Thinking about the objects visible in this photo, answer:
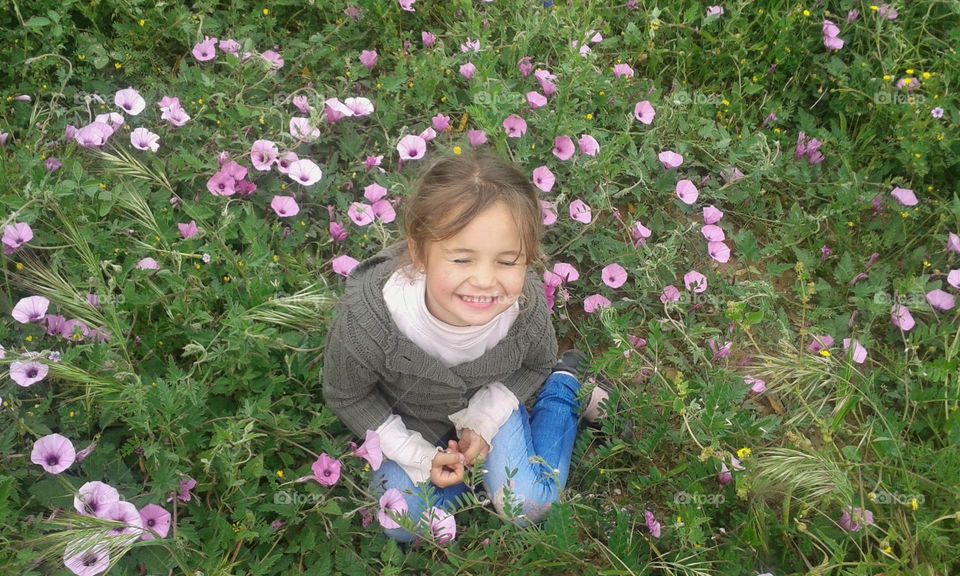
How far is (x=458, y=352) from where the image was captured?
7.36 ft

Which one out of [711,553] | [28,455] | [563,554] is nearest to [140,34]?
[28,455]

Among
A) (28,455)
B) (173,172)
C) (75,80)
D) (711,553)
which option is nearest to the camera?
(28,455)

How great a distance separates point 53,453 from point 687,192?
2.21 meters

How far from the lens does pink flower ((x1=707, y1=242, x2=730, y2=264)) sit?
3021 millimetres

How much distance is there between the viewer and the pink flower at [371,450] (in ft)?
7.43

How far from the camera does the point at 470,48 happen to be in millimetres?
3260

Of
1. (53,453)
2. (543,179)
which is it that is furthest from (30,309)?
(543,179)

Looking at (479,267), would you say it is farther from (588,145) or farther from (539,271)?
(588,145)

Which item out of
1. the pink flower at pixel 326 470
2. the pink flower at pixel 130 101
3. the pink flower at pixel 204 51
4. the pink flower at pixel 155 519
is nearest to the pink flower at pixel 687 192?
the pink flower at pixel 326 470

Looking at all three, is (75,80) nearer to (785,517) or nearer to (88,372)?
(88,372)

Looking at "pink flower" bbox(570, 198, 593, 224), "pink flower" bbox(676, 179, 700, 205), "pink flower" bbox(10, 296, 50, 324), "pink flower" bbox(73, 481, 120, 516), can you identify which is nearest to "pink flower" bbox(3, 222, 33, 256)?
"pink flower" bbox(10, 296, 50, 324)

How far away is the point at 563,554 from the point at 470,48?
1.90 m

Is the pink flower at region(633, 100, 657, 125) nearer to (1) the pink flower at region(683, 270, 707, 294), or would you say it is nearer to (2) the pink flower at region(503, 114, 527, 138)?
(2) the pink flower at region(503, 114, 527, 138)

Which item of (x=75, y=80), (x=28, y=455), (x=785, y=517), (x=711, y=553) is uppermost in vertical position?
(x=75, y=80)
